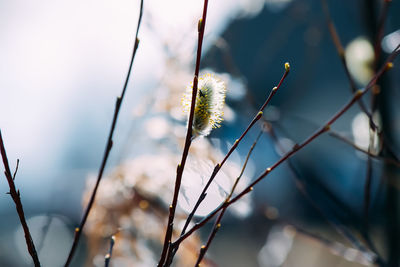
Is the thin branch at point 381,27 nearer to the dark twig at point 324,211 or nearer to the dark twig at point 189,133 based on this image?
the dark twig at point 324,211

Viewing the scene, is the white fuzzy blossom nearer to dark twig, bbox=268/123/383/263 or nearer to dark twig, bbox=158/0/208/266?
dark twig, bbox=158/0/208/266

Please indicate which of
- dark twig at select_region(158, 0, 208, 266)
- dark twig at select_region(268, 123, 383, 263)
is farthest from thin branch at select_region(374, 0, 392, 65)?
dark twig at select_region(158, 0, 208, 266)

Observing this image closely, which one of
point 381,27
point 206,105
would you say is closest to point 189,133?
point 206,105

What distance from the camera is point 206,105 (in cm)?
57

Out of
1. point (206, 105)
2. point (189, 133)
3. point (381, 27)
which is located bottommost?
point (189, 133)

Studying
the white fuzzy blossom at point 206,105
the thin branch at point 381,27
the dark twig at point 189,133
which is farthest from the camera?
the thin branch at point 381,27

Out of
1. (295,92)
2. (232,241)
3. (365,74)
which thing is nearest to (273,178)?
(232,241)

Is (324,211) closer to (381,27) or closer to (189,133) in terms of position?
(381,27)

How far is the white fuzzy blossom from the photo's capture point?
557 mm

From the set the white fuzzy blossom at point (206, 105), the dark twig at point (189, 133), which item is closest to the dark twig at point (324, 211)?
the white fuzzy blossom at point (206, 105)

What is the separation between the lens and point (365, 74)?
1.13m

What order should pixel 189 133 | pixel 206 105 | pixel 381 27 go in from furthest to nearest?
pixel 381 27 → pixel 206 105 → pixel 189 133

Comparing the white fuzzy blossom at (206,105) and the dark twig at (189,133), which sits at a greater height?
the white fuzzy blossom at (206,105)

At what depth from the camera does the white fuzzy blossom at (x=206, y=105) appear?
56 cm
